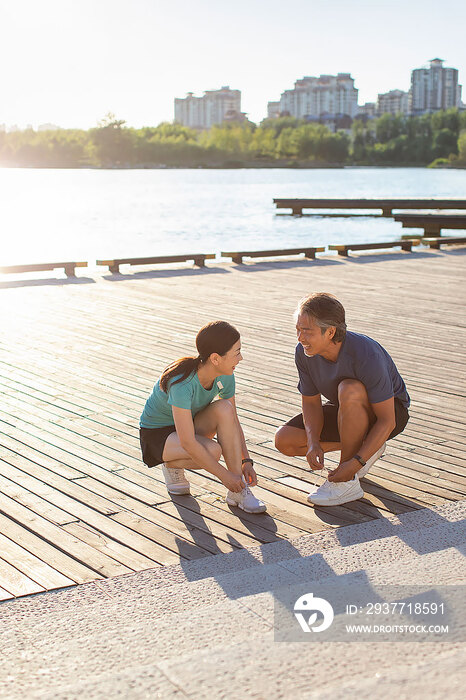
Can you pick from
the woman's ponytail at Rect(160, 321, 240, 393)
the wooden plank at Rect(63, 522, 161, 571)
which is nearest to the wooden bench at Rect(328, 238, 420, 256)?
the woman's ponytail at Rect(160, 321, 240, 393)

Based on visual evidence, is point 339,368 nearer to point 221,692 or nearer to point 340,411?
point 340,411

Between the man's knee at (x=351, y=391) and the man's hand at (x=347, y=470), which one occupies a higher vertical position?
the man's knee at (x=351, y=391)

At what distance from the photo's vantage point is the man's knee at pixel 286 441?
11.9 feet

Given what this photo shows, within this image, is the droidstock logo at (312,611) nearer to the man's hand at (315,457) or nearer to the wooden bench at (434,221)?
the man's hand at (315,457)

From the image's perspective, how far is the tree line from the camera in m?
104

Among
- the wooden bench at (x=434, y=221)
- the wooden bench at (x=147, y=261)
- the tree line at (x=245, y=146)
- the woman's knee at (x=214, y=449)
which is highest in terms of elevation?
the tree line at (x=245, y=146)

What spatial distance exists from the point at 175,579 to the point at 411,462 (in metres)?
1.58

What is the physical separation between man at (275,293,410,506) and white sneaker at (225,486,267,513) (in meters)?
0.22

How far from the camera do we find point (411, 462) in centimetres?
386

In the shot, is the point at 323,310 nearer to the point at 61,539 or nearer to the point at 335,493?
the point at 335,493

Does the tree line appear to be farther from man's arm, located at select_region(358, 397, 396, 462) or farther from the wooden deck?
man's arm, located at select_region(358, 397, 396, 462)

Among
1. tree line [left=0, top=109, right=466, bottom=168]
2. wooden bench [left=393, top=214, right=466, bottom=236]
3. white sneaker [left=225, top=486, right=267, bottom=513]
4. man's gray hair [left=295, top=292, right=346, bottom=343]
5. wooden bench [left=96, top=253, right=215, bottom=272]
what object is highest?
tree line [left=0, top=109, right=466, bottom=168]

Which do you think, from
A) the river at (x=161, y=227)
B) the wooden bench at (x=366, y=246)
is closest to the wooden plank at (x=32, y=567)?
the wooden bench at (x=366, y=246)

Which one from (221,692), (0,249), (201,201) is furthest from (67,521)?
(201,201)
